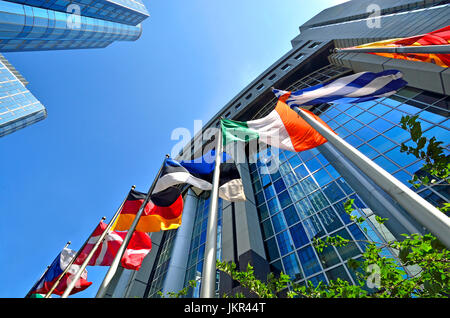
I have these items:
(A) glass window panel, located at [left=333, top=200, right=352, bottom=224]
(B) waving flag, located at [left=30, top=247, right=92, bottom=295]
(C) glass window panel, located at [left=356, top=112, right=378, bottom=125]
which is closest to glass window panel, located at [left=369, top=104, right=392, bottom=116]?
(C) glass window panel, located at [left=356, top=112, right=378, bottom=125]

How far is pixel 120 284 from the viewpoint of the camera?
20.5 meters

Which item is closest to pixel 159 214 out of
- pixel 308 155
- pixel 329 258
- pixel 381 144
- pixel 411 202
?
pixel 411 202

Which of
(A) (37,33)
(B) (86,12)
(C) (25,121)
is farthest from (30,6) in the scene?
(C) (25,121)

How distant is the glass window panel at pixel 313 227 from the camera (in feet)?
40.3

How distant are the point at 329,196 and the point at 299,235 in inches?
126

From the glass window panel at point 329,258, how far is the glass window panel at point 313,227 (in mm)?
1044

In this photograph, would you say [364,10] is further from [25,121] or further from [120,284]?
[25,121]

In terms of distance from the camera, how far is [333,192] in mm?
13258

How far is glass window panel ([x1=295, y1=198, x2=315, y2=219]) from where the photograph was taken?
45.2 ft

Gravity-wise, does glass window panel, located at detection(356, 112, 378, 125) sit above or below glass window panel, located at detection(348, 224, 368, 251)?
above

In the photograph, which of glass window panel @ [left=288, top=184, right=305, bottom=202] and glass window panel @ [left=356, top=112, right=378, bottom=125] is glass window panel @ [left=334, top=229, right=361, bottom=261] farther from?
glass window panel @ [left=356, top=112, right=378, bottom=125]

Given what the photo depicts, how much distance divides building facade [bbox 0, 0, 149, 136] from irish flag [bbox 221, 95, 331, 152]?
62.6 metres

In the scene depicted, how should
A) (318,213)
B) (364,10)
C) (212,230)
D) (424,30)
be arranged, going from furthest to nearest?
(364,10), (424,30), (318,213), (212,230)
